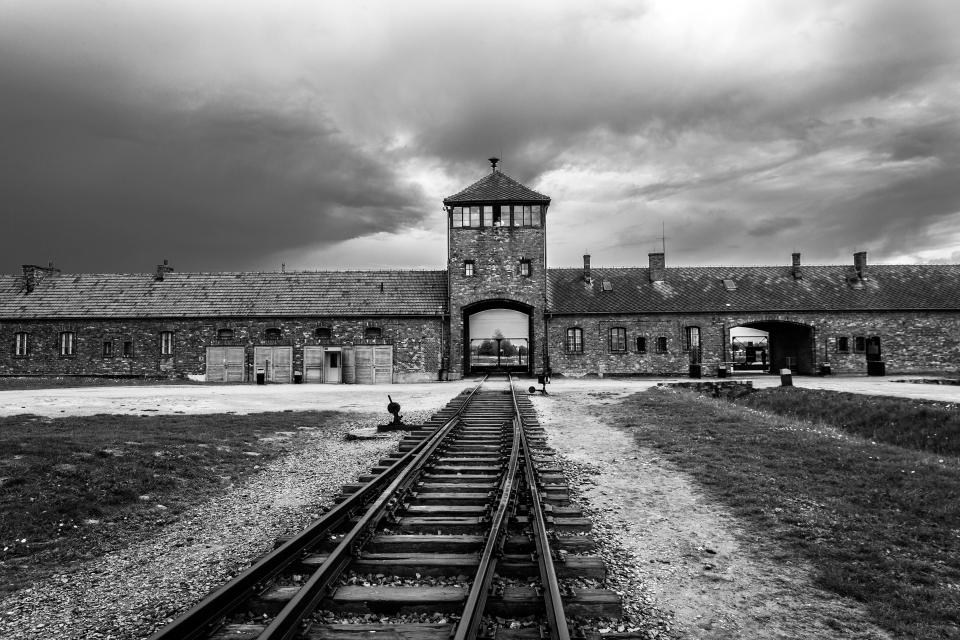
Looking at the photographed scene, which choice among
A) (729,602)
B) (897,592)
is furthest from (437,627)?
(897,592)

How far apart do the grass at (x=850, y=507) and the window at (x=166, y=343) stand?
28864mm

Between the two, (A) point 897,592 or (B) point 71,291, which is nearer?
(A) point 897,592

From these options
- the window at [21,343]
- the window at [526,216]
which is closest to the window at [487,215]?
the window at [526,216]

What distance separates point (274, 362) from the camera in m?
31.2

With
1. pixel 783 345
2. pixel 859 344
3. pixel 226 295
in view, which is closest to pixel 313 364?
pixel 226 295

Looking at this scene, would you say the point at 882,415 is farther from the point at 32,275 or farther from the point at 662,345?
the point at 32,275

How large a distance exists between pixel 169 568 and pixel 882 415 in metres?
16.9

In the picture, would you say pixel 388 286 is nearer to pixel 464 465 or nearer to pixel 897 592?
pixel 464 465

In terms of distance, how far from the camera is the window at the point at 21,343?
31.8m

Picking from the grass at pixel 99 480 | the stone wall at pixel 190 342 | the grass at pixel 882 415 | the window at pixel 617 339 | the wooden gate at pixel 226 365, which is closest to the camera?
the grass at pixel 99 480

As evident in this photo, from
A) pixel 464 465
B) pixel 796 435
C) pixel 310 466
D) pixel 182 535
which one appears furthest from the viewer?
pixel 796 435

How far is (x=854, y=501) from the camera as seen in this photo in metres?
6.79

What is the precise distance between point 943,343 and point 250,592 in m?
40.2

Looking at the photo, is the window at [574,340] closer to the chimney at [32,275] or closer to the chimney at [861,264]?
the chimney at [861,264]
